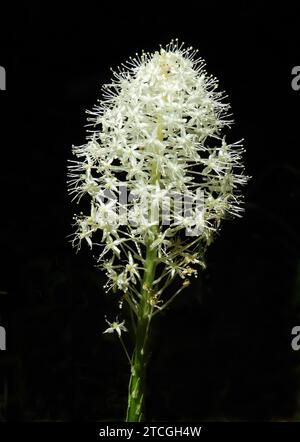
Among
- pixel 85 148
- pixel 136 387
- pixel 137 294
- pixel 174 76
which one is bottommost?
pixel 136 387

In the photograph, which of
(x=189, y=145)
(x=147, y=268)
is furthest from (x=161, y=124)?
(x=147, y=268)

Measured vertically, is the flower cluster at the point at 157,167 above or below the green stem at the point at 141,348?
above

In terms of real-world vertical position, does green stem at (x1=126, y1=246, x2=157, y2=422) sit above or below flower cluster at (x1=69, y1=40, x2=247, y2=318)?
below

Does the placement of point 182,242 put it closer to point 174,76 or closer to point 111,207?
point 111,207
